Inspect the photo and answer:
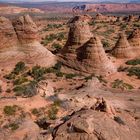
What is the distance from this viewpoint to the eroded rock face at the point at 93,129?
1161cm

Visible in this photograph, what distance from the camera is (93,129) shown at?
1177 cm

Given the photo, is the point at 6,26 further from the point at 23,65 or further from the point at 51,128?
the point at 51,128

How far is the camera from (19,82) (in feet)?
77.7

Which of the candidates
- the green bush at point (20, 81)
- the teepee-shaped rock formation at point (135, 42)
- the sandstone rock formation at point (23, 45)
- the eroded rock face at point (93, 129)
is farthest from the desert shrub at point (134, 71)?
the eroded rock face at point (93, 129)

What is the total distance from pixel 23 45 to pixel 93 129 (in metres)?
15.7

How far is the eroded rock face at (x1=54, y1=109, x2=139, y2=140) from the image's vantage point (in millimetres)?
11609

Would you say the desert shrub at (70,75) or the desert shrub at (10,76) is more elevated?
the desert shrub at (10,76)

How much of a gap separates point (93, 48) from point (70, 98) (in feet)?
25.5

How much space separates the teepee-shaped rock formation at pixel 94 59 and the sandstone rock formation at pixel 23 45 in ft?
9.40

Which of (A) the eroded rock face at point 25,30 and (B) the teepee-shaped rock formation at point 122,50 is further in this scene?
(B) the teepee-shaped rock formation at point 122,50

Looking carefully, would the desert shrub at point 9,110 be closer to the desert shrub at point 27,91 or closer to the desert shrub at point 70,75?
the desert shrub at point 27,91

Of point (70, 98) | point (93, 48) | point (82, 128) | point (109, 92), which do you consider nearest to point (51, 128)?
point (82, 128)

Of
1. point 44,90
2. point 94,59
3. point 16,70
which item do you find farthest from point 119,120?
point 16,70

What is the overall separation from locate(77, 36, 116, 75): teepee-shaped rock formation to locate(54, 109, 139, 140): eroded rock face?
12.6 meters
